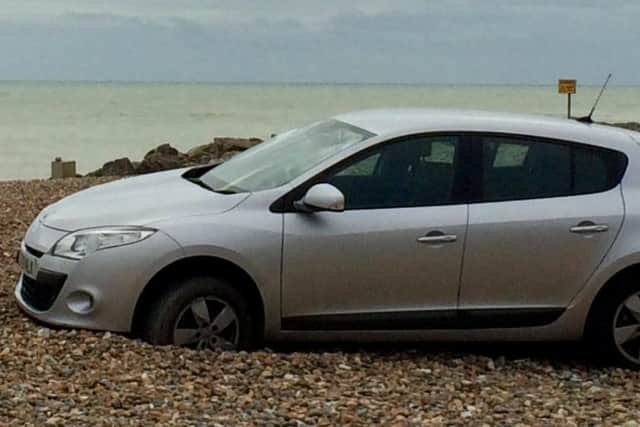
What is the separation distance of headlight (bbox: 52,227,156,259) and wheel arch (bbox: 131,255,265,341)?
0.83ft

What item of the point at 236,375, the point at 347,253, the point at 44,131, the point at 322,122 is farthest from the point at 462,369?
the point at 44,131

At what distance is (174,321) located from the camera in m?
6.33

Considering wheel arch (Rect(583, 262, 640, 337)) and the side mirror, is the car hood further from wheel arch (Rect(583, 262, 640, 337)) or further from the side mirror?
wheel arch (Rect(583, 262, 640, 337))

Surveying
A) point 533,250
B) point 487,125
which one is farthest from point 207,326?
point 487,125

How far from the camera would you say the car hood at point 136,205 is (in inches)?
257

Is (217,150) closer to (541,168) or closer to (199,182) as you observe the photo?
(199,182)

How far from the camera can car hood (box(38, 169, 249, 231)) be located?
21.4 feet

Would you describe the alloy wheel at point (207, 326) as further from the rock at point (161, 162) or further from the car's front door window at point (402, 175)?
the rock at point (161, 162)

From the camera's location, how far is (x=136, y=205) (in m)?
6.71

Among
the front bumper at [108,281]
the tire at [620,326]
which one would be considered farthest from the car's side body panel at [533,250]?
the front bumper at [108,281]

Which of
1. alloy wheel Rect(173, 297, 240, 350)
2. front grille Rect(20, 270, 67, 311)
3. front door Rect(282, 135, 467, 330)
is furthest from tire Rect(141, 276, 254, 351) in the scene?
front grille Rect(20, 270, 67, 311)

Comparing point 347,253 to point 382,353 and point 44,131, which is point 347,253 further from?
point 44,131

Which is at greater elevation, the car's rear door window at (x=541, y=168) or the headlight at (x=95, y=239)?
the car's rear door window at (x=541, y=168)

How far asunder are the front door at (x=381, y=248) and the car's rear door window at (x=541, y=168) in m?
0.23
